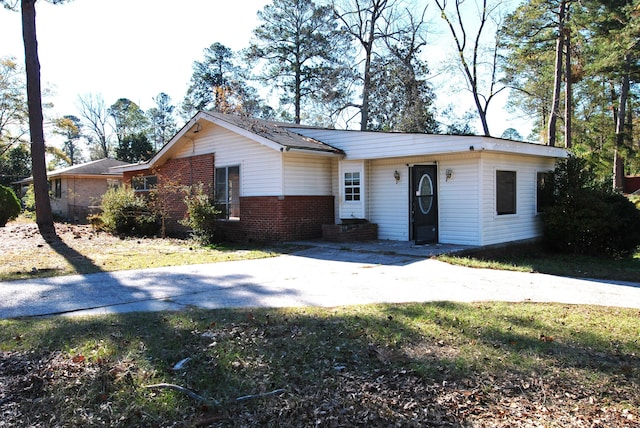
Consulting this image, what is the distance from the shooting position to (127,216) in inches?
634

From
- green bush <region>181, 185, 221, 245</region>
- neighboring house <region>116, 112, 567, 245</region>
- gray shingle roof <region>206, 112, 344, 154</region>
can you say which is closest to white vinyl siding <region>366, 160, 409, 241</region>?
neighboring house <region>116, 112, 567, 245</region>

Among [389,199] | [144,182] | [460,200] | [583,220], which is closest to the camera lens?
[460,200]

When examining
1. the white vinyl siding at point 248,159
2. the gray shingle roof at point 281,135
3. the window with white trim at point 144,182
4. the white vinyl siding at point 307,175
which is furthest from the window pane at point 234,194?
the window with white trim at point 144,182

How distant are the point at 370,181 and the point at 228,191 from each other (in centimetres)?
457

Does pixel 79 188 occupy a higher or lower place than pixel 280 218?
higher

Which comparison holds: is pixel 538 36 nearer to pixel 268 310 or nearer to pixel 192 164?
pixel 192 164

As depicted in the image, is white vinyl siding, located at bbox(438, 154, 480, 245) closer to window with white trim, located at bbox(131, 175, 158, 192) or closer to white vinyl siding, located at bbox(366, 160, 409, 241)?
white vinyl siding, located at bbox(366, 160, 409, 241)

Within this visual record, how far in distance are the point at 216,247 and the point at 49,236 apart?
5213mm

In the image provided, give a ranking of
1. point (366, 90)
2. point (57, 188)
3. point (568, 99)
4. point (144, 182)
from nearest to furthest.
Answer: point (144, 182) < point (568, 99) < point (366, 90) < point (57, 188)

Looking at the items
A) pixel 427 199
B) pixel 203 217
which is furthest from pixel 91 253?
pixel 427 199

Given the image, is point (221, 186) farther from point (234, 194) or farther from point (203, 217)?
point (203, 217)

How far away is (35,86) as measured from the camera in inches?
562

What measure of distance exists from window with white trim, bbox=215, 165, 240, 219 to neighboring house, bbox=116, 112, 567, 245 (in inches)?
1.3

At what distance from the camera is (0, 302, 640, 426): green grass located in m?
3.25
